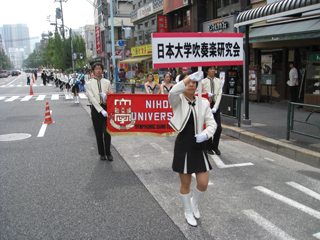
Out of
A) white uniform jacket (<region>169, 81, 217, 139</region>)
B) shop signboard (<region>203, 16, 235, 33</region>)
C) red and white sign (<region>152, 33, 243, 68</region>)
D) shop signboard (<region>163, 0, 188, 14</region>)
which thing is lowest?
white uniform jacket (<region>169, 81, 217, 139</region>)

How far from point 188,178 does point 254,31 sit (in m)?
11.3

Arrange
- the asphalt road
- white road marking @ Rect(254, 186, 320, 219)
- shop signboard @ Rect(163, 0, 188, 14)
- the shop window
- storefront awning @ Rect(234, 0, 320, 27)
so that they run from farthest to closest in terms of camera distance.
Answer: the shop window, shop signboard @ Rect(163, 0, 188, 14), storefront awning @ Rect(234, 0, 320, 27), white road marking @ Rect(254, 186, 320, 219), the asphalt road

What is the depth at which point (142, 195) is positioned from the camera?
461 cm

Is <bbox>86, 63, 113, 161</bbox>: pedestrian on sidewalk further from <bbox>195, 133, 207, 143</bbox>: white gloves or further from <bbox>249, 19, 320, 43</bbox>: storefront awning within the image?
<bbox>249, 19, 320, 43</bbox>: storefront awning

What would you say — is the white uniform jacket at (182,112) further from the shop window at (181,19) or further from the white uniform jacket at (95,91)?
the shop window at (181,19)

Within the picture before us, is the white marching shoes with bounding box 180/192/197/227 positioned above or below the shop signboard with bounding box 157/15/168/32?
below

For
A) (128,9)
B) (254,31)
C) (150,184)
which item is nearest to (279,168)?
(150,184)

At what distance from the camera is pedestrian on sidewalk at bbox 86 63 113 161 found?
6195 millimetres

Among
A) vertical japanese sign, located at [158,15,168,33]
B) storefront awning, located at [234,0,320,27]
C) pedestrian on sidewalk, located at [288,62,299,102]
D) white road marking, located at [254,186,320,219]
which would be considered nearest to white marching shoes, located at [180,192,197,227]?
white road marking, located at [254,186,320,219]

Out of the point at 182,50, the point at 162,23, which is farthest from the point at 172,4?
the point at 182,50

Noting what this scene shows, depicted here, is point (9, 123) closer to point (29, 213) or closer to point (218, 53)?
point (29, 213)

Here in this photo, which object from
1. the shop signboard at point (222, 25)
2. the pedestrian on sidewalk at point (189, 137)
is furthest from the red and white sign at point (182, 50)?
the shop signboard at point (222, 25)

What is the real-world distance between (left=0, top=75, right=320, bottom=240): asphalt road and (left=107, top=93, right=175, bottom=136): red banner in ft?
2.05

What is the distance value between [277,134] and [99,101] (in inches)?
188
